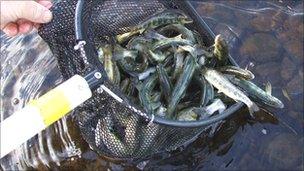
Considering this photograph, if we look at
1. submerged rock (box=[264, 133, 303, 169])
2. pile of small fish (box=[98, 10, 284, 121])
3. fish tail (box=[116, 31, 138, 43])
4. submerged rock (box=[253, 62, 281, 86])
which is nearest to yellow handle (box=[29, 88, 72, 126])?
pile of small fish (box=[98, 10, 284, 121])

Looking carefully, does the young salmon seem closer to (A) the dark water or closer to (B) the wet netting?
(B) the wet netting

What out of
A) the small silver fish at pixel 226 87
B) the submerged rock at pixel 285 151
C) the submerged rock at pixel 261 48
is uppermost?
the small silver fish at pixel 226 87

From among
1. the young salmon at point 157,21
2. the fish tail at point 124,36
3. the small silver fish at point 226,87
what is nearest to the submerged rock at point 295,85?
the small silver fish at point 226,87

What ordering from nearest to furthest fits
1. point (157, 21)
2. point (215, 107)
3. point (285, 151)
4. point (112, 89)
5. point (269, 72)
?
1. point (112, 89)
2. point (215, 107)
3. point (157, 21)
4. point (285, 151)
5. point (269, 72)

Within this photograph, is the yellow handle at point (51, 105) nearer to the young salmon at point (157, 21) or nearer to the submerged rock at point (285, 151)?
the young salmon at point (157, 21)

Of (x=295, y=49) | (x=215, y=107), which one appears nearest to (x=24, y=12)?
(x=215, y=107)

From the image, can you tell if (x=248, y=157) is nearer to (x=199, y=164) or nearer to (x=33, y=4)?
(x=199, y=164)

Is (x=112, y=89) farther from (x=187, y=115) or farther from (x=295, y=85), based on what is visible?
(x=295, y=85)
